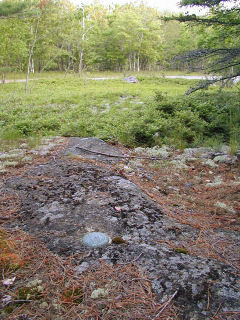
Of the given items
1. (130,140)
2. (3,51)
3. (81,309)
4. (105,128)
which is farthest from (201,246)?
(3,51)

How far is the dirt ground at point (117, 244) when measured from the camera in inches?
69.6

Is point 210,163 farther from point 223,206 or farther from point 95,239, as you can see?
point 95,239

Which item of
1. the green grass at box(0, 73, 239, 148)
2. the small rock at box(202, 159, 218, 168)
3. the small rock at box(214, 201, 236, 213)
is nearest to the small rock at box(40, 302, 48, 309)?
the small rock at box(214, 201, 236, 213)

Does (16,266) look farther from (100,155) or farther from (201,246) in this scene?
(100,155)

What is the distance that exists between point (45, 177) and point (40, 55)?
88.6 ft

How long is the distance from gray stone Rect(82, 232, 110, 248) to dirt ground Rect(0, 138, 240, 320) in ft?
0.19

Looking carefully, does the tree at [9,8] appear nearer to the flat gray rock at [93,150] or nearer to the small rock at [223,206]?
the flat gray rock at [93,150]

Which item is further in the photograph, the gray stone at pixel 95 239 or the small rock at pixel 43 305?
the gray stone at pixel 95 239

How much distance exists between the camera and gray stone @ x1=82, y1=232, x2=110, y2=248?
2418 millimetres

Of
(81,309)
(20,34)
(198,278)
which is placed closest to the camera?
(81,309)

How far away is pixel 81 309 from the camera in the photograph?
67.5 inches

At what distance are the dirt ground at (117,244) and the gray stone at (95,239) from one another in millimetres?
59

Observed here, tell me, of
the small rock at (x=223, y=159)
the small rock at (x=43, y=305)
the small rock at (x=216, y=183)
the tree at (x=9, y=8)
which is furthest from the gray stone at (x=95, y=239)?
the tree at (x=9, y=8)

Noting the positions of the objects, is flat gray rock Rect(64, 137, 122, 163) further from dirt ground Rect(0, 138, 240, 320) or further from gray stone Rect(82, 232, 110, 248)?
Result: gray stone Rect(82, 232, 110, 248)
